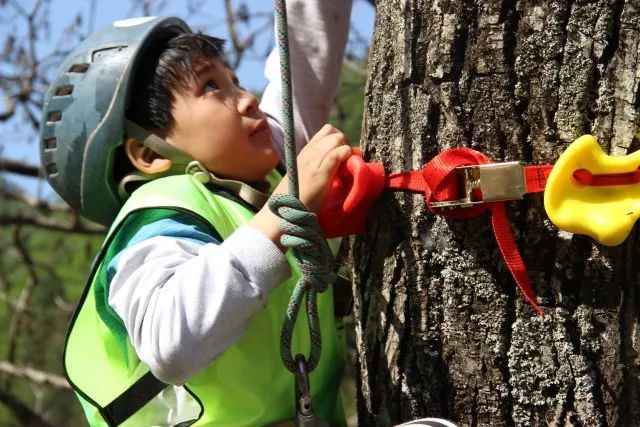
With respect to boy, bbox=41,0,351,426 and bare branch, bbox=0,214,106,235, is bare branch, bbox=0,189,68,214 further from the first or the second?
boy, bbox=41,0,351,426

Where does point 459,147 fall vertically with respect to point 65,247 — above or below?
above

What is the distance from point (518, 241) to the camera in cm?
153

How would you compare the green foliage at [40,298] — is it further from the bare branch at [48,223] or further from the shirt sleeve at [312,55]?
the shirt sleeve at [312,55]

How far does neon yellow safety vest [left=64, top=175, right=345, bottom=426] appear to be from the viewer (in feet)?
6.00

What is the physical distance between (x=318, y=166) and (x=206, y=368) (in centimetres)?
47

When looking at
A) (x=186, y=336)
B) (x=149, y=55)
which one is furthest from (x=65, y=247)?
(x=186, y=336)

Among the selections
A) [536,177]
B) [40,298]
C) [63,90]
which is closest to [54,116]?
[63,90]

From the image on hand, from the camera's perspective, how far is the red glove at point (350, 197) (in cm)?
164

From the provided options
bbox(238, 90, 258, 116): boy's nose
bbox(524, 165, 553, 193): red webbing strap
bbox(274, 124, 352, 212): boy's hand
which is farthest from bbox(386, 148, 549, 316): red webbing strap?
bbox(238, 90, 258, 116): boy's nose

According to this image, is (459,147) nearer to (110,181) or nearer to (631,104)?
(631,104)

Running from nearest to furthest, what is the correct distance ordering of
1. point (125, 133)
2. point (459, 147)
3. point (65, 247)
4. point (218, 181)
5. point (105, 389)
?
point (459, 147) → point (105, 389) → point (218, 181) → point (125, 133) → point (65, 247)

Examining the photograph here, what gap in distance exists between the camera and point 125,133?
7.32 feet

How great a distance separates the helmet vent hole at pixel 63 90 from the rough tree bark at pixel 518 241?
1030 mm

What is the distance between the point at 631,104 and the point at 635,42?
10 cm
